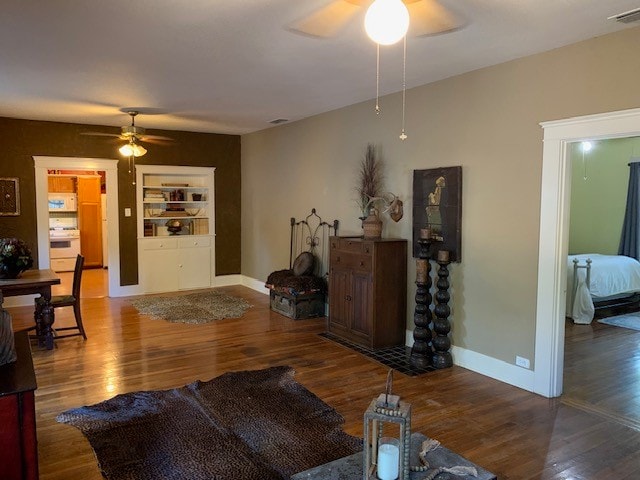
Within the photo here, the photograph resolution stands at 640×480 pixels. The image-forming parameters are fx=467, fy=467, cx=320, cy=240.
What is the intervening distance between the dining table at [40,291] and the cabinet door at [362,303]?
2991 mm

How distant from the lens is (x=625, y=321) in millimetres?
5867

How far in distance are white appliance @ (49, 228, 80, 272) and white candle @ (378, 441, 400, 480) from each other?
965 cm

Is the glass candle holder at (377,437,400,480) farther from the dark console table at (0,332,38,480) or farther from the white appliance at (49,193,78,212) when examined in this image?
the white appliance at (49,193,78,212)

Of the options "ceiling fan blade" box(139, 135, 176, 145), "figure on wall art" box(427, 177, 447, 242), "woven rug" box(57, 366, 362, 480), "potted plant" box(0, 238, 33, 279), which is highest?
"ceiling fan blade" box(139, 135, 176, 145)

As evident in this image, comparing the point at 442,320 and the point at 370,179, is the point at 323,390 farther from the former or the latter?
the point at 370,179

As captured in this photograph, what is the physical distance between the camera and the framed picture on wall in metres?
6.59

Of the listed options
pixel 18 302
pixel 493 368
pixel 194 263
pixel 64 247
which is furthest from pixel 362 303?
pixel 64 247

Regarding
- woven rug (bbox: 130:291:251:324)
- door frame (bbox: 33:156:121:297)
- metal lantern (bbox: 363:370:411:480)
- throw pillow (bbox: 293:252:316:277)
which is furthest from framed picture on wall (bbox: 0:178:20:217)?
metal lantern (bbox: 363:370:411:480)

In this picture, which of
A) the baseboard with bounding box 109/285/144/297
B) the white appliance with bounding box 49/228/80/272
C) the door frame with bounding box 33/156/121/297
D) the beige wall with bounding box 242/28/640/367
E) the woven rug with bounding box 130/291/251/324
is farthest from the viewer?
the white appliance with bounding box 49/228/80/272

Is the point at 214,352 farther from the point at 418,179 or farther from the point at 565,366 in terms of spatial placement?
the point at 565,366

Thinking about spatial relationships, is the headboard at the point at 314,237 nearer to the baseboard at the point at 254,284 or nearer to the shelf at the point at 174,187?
the baseboard at the point at 254,284

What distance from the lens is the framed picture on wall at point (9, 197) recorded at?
659 centimetres

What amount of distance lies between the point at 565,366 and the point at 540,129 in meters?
2.22

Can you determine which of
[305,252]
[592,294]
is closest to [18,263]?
[305,252]
